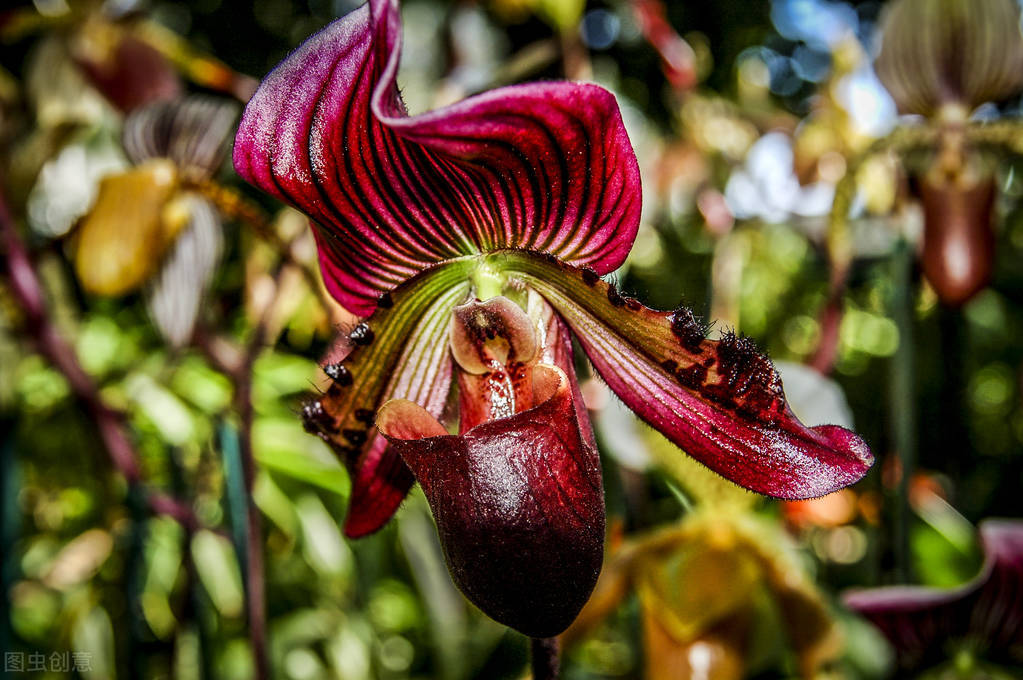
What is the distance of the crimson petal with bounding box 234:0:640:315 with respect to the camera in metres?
0.35

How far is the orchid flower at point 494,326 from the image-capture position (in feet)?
1.22

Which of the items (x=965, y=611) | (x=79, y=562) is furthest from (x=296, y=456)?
(x=965, y=611)

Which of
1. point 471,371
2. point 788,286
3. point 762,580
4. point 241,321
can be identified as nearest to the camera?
point 471,371

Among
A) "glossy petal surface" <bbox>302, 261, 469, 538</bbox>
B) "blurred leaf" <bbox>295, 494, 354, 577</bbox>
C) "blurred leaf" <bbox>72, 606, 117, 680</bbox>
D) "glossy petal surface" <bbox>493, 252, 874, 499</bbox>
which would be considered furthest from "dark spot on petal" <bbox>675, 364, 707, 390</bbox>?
"blurred leaf" <bbox>295, 494, 354, 577</bbox>

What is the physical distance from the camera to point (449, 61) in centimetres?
132

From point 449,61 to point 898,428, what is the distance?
0.96 meters

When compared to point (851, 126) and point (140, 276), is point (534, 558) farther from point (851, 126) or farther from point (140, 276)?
point (851, 126)

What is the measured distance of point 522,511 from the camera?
39 cm

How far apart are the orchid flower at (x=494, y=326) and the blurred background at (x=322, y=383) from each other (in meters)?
0.07

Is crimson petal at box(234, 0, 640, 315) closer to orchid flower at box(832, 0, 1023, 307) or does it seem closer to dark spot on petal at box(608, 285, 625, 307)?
dark spot on petal at box(608, 285, 625, 307)

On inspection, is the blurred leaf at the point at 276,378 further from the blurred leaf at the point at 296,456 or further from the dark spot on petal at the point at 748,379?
the dark spot on petal at the point at 748,379

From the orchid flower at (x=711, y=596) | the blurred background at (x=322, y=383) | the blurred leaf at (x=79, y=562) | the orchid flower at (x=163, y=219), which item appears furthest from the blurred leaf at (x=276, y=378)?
the orchid flower at (x=711, y=596)

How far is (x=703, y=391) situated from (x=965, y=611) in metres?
0.65

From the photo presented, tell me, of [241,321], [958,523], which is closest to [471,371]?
[958,523]
